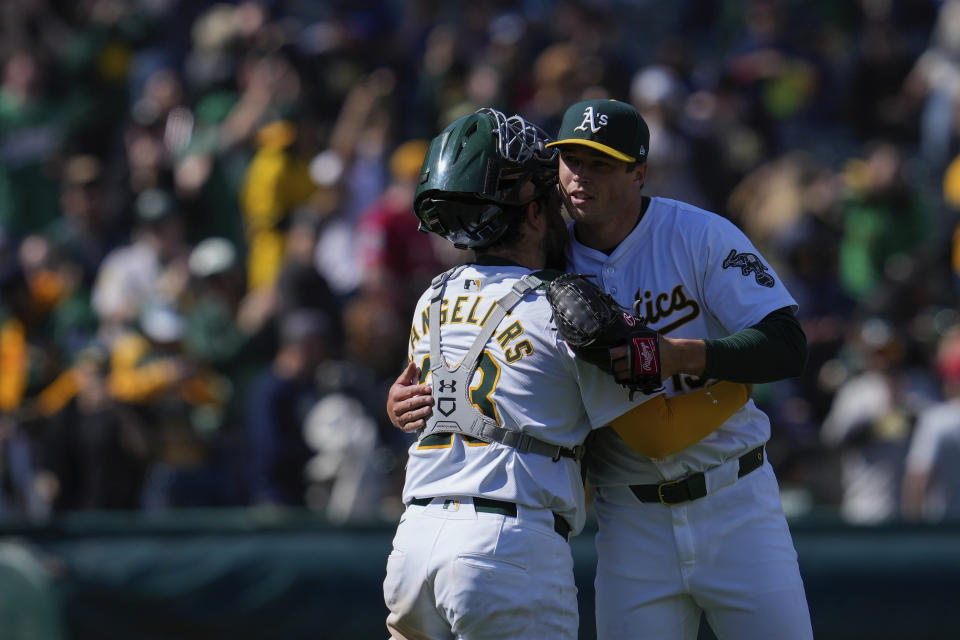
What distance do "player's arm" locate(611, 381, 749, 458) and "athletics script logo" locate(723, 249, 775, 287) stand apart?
40 centimetres

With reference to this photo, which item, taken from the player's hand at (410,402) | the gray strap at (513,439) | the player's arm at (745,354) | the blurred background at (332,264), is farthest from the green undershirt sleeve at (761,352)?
the blurred background at (332,264)

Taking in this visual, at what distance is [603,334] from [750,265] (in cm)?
68

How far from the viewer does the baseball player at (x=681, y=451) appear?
167 inches

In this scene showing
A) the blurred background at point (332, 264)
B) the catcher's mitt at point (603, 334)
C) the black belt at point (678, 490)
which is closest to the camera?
the catcher's mitt at point (603, 334)

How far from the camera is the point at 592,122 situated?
13.7 feet

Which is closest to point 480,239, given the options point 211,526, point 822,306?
point 211,526

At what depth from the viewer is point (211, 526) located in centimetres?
738

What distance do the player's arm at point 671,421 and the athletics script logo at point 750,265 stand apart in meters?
0.40

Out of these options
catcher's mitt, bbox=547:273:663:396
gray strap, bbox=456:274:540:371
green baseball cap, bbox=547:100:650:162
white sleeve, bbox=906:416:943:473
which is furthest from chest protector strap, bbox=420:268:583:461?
white sleeve, bbox=906:416:943:473

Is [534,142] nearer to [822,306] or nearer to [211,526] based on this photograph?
[211,526]

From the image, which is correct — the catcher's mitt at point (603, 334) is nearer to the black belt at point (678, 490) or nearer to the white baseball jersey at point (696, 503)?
the white baseball jersey at point (696, 503)

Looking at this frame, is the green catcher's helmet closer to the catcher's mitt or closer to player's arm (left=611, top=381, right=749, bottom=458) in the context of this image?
the catcher's mitt

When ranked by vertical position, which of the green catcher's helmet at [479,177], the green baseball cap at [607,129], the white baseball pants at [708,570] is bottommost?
the white baseball pants at [708,570]

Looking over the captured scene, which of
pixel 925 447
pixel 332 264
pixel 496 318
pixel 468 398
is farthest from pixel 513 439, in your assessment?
pixel 332 264
